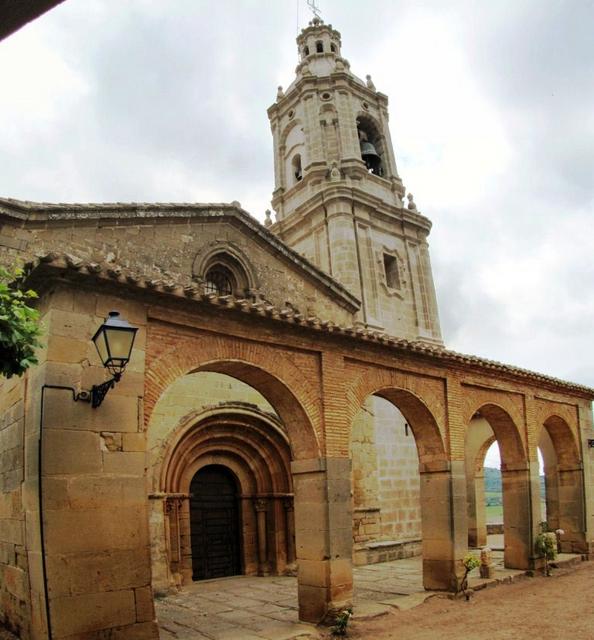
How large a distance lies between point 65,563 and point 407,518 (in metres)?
12.3

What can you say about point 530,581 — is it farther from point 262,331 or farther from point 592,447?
point 262,331

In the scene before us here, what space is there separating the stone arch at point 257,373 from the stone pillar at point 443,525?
10.6 ft

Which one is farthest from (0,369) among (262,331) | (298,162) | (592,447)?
(298,162)

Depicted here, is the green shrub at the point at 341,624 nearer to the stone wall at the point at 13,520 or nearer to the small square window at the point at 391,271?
the stone wall at the point at 13,520

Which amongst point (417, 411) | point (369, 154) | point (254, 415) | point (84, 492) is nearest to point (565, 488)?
point (417, 411)

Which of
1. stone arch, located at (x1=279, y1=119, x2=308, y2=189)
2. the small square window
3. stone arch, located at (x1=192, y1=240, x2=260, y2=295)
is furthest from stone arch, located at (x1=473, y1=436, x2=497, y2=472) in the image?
stone arch, located at (x1=279, y1=119, x2=308, y2=189)

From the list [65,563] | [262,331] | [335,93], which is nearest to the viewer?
[65,563]

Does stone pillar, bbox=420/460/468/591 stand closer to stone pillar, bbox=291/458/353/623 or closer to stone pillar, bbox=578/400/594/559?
stone pillar, bbox=291/458/353/623

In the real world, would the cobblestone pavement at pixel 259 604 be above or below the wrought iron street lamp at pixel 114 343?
below

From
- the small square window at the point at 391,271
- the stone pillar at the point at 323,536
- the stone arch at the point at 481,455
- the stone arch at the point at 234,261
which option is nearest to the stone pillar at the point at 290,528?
the stone pillar at the point at 323,536

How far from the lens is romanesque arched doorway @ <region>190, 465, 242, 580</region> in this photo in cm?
1288

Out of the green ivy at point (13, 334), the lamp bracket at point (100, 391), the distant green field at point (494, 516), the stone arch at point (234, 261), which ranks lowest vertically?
the distant green field at point (494, 516)

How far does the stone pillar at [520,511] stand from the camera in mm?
13122

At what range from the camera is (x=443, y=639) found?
815 cm
